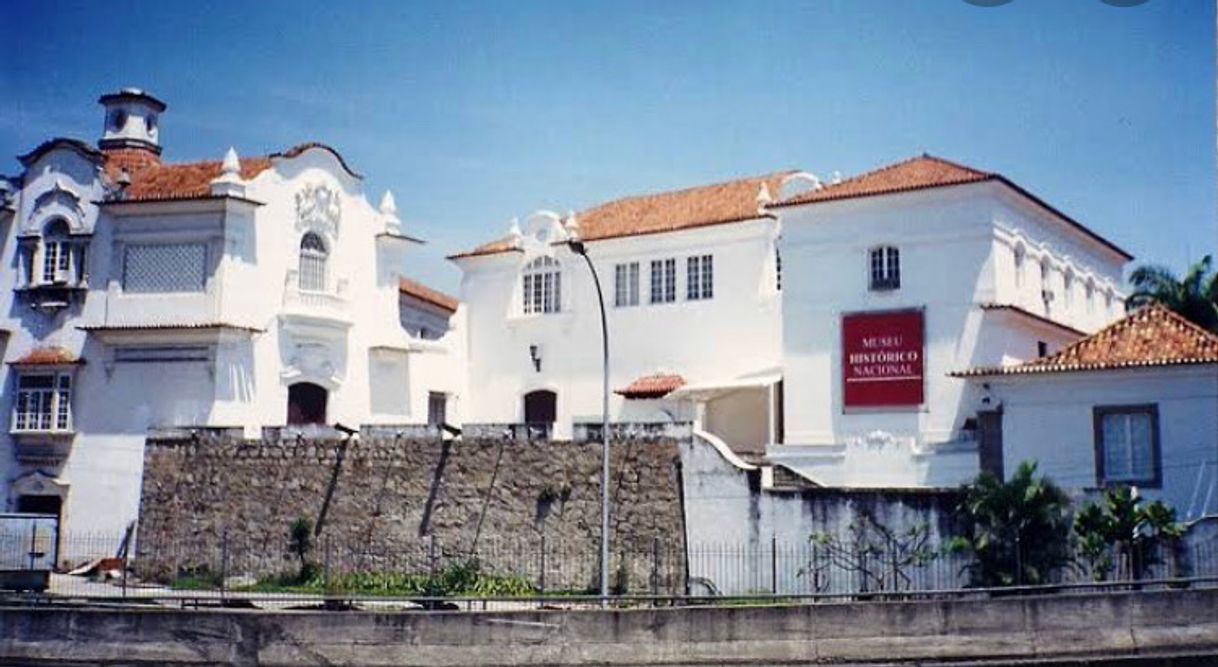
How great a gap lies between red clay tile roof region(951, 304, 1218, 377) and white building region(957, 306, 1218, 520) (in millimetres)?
20

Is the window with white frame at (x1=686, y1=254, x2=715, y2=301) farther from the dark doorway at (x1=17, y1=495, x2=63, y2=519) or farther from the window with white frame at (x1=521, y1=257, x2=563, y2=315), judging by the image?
the dark doorway at (x1=17, y1=495, x2=63, y2=519)

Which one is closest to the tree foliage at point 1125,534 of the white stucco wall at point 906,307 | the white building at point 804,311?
the white building at point 804,311

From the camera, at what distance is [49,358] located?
30.5 metres

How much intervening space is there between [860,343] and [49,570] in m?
18.6

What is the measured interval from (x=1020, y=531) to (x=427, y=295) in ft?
81.1

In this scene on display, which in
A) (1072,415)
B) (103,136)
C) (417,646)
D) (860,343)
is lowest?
(417,646)

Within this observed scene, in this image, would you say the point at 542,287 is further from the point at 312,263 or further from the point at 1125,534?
the point at 1125,534

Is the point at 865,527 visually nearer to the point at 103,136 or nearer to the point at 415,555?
the point at 415,555

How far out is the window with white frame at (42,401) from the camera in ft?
99.8

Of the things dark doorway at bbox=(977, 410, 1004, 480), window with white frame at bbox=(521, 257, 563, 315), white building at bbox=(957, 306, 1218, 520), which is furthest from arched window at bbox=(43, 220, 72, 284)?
dark doorway at bbox=(977, 410, 1004, 480)

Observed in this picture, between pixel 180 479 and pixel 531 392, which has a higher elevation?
pixel 531 392

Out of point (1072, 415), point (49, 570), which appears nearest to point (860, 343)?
point (1072, 415)

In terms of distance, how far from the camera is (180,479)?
28.6m

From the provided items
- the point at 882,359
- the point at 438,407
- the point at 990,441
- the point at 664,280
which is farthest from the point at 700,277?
the point at 990,441
